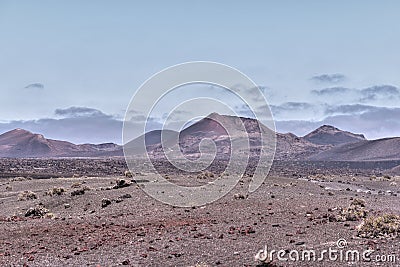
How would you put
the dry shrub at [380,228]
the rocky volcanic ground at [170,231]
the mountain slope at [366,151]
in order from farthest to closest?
the mountain slope at [366,151] < the dry shrub at [380,228] < the rocky volcanic ground at [170,231]

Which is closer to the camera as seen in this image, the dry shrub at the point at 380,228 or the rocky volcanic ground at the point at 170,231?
the rocky volcanic ground at the point at 170,231

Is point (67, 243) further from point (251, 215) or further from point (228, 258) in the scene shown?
point (251, 215)

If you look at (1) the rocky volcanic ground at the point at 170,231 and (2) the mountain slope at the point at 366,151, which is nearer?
(1) the rocky volcanic ground at the point at 170,231

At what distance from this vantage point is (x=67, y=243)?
17266 millimetres

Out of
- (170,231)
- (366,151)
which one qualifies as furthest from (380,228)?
(366,151)

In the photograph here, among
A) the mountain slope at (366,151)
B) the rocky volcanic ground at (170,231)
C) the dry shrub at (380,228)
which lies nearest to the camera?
the rocky volcanic ground at (170,231)

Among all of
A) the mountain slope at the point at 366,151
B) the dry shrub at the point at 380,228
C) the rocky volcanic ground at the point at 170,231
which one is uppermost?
the mountain slope at the point at 366,151

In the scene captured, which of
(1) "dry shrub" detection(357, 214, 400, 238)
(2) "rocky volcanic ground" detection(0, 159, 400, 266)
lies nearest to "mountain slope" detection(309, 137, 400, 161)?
(2) "rocky volcanic ground" detection(0, 159, 400, 266)

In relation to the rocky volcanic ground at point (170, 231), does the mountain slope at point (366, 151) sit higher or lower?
higher

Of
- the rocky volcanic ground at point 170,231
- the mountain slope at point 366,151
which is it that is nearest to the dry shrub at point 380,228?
the rocky volcanic ground at point 170,231

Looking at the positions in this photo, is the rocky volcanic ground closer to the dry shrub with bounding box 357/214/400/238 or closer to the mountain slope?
the dry shrub with bounding box 357/214/400/238

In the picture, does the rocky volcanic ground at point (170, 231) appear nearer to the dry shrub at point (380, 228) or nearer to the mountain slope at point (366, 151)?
the dry shrub at point (380, 228)

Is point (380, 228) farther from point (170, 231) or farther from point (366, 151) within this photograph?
point (366, 151)

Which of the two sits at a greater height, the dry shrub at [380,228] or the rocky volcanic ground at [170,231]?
the dry shrub at [380,228]
